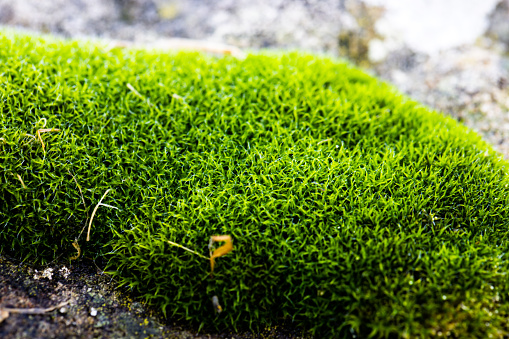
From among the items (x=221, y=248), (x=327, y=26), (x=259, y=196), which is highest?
(x=327, y=26)

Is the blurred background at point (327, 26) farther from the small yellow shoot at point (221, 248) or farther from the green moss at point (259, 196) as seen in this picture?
the small yellow shoot at point (221, 248)

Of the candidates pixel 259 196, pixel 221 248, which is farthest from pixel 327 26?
pixel 221 248

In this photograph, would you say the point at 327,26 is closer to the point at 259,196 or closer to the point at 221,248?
the point at 259,196

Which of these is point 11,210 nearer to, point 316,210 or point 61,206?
point 61,206

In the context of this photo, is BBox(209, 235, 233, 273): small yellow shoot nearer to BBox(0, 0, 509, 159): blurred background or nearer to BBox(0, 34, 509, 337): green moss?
BBox(0, 34, 509, 337): green moss

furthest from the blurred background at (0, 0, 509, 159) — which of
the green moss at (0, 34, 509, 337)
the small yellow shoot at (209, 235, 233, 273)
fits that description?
the small yellow shoot at (209, 235, 233, 273)

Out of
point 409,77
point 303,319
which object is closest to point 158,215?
point 303,319

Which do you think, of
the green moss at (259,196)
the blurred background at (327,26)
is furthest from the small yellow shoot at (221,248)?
the blurred background at (327,26)
